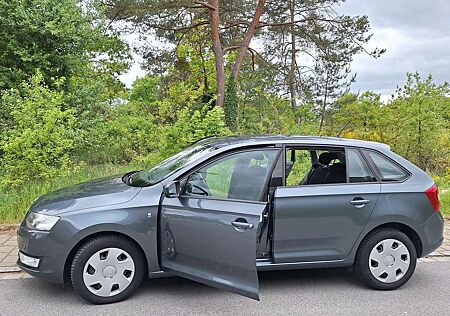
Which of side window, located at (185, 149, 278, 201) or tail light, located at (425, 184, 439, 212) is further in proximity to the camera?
tail light, located at (425, 184, 439, 212)

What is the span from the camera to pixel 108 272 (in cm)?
377

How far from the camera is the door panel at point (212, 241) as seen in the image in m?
3.53

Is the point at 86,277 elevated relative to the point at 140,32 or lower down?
lower down

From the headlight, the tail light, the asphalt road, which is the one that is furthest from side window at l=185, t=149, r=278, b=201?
the tail light

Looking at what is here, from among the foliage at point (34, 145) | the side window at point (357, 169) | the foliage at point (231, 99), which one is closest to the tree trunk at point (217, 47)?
the foliage at point (231, 99)

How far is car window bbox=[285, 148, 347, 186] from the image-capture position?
427 cm

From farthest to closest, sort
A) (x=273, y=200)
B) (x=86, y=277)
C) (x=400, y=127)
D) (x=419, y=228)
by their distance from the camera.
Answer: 1. (x=400, y=127)
2. (x=419, y=228)
3. (x=273, y=200)
4. (x=86, y=277)

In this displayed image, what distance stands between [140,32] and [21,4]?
9.22m

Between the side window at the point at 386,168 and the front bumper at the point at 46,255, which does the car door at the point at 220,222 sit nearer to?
the front bumper at the point at 46,255

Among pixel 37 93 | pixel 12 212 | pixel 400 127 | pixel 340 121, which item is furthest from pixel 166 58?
pixel 12 212

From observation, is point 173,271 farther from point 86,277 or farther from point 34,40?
point 34,40

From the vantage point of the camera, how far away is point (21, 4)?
11.1 m

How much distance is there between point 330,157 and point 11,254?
4.16 m

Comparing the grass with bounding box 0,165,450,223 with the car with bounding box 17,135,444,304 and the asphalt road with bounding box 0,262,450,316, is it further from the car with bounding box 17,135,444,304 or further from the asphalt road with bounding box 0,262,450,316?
the car with bounding box 17,135,444,304
